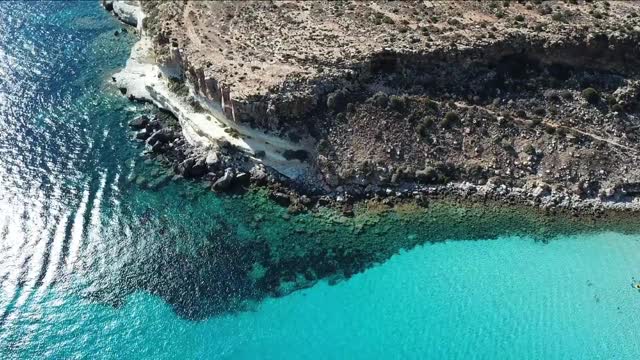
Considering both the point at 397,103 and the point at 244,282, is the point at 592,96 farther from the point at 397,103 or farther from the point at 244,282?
the point at 244,282

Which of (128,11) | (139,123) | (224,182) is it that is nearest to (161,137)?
(139,123)

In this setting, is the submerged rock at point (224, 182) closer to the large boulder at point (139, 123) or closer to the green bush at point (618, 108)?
the large boulder at point (139, 123)

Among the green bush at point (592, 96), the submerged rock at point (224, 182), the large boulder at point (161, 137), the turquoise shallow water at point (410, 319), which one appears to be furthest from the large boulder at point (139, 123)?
the green bush at point (592, 96)

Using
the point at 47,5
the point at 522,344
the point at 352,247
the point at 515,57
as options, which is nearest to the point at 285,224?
the point at 352,247

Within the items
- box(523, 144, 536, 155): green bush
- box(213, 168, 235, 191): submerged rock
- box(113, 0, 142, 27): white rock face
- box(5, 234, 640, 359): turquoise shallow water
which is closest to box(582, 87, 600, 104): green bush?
box(523, 144, 536, 155): green bush

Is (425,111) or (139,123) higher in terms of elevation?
(425,111)

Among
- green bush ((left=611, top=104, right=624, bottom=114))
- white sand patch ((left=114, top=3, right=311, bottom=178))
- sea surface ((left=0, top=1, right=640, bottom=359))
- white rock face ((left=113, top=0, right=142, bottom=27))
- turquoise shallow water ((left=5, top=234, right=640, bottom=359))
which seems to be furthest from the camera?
white rock face ((left=113, top=0, right=142, bottom=27))

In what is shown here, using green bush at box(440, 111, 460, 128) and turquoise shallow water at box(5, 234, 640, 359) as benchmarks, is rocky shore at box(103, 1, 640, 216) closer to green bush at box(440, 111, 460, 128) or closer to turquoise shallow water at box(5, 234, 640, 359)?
green bush at box(440, 111, 460, 128)

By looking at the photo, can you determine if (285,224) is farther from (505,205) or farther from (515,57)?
(515,57)
